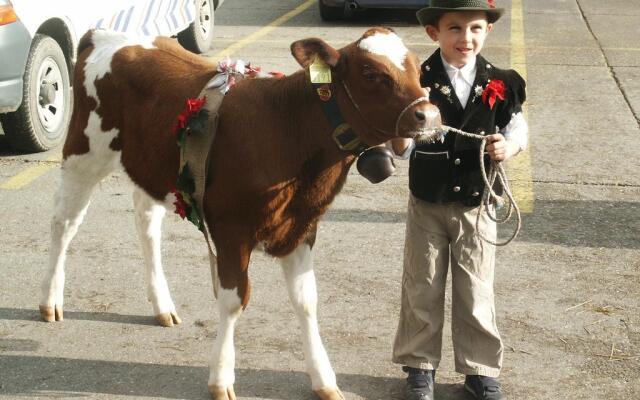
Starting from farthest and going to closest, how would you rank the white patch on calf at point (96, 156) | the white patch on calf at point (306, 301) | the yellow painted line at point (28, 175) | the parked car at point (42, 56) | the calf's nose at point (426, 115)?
the parked car at point (42, 56) → the yellow painted line at point (28, 175) → the white patch on calf at point (96, 156) → the white patch on calf at point (306, 301) → the calf's nose at point (426, 115)

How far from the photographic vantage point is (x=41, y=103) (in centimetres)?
798

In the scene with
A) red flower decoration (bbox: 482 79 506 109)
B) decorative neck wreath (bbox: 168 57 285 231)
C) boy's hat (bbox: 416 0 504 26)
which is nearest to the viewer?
boy's hat (bbox: 416 0 504 26)

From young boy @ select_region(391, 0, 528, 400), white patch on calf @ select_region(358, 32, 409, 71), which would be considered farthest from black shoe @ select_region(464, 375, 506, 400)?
white patch on calf @ select_region(358, 32, 409, 71)

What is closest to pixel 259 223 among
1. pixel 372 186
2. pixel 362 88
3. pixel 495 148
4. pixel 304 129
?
pixel 304 129

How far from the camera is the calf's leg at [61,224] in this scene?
4918mm

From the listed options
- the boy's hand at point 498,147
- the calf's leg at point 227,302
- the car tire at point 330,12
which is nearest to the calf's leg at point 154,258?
the calf's leg at point 227,302

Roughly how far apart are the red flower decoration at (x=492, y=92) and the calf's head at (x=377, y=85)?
1.13 feet

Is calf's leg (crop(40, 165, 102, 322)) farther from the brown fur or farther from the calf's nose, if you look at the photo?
the calf's nose

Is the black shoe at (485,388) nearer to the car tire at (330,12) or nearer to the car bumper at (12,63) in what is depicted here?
the car bumper at (12,63)

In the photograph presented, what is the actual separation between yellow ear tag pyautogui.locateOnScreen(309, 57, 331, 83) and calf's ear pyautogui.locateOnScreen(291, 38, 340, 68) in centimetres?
2

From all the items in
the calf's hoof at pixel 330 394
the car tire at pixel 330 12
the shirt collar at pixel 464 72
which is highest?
the shirt collar at pixel 464 72

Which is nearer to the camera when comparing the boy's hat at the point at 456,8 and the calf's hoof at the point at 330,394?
the boy's hat at the point at 456,8

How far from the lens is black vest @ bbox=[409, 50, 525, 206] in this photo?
3941 mm

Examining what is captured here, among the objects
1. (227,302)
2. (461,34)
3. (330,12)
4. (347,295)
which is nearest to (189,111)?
(227,302)
